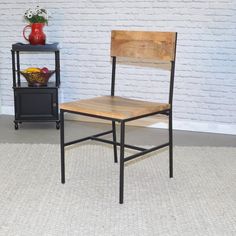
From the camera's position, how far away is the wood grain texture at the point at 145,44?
1.97 metres

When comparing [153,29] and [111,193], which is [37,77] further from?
[111,193]

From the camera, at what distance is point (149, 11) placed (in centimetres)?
314

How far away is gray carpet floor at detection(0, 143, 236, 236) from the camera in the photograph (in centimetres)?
165

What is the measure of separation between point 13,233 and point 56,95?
5.63ft

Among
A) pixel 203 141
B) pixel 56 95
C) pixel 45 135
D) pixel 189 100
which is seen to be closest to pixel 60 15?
pixel 56 95

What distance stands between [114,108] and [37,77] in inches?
54.9

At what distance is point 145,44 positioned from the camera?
208cm

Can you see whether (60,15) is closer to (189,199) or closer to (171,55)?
(171,55)

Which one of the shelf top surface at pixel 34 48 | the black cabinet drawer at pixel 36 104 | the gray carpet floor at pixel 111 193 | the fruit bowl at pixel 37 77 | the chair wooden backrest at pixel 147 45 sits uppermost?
the chair wooden backrest at pixel 147 45

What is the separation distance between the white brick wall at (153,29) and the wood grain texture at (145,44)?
106 cm

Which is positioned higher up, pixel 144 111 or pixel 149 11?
pixel 149 11

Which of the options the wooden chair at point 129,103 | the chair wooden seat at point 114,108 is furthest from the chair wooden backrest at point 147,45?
the chair wooden seat at point 114,108

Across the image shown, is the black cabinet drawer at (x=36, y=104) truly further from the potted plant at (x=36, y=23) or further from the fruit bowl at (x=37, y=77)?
the potted plant at (x=36, y=23)

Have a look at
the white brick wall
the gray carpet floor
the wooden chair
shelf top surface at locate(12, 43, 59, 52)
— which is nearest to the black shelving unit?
shelf top surface at locate(12, 43, 59, 52)
